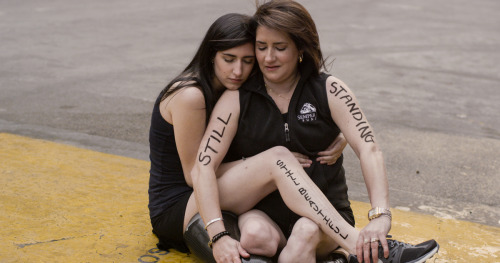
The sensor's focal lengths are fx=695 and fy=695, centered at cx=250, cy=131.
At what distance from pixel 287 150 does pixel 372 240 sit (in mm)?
622

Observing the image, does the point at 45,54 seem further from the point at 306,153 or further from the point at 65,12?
the point at 306,153

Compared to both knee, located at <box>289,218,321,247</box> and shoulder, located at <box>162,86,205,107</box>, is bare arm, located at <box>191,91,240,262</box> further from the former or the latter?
knee, located at <box>289,218,321,247</box>

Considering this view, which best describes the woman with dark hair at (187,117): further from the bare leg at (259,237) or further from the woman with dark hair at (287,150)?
the bare leg at (259,237)

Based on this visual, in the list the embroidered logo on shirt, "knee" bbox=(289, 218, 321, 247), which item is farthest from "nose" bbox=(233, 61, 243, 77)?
"knee" bbox=(289, 218, 321, 247)

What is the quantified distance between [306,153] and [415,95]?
4594mm

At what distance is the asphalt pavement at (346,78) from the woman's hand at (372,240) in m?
1.44

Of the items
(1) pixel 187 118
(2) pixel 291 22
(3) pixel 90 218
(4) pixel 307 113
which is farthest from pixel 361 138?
Answer: (3) pixel 90 218

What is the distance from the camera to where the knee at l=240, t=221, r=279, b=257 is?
3.35 metres

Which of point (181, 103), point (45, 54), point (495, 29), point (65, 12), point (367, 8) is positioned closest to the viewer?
point (181, 103)

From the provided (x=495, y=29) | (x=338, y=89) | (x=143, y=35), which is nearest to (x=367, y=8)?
(x=495, y=29)

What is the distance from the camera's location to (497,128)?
690 centimetres

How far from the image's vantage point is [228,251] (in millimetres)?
3346

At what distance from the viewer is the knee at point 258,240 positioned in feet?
11.0

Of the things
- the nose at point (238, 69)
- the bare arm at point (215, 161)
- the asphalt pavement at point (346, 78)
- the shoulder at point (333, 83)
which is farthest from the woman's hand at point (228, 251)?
the asphalt pavement at point (346, 78)
